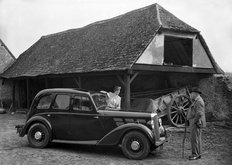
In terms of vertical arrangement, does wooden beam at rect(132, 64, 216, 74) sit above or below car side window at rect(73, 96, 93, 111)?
above

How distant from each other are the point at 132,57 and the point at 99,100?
4.27 m

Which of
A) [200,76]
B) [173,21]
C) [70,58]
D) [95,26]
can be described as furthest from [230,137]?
[95,26]

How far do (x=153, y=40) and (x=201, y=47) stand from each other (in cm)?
279

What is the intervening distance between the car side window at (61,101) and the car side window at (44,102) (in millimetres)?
197

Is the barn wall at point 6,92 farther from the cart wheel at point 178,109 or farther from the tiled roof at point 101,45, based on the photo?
the cart wheel at point 178,109

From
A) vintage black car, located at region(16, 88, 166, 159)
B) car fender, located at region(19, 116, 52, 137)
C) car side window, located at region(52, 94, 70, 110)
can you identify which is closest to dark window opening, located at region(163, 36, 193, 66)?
vintage black car, located at region(16, 88, 166, 159)

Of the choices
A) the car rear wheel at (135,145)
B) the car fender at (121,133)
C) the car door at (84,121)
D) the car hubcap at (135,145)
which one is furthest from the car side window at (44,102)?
the car hubcap at (135,145)

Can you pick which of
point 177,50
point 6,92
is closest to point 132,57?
point 177,50

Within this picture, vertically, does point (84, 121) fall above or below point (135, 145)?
above

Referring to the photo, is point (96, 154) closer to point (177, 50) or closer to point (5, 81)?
point (177, 50)

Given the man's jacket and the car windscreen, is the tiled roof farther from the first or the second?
the man's jacket

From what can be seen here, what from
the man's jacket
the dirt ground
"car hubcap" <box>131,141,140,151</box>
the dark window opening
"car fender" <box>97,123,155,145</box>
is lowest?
the dirt ground

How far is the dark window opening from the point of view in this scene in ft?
50.0

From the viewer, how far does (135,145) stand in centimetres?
748
